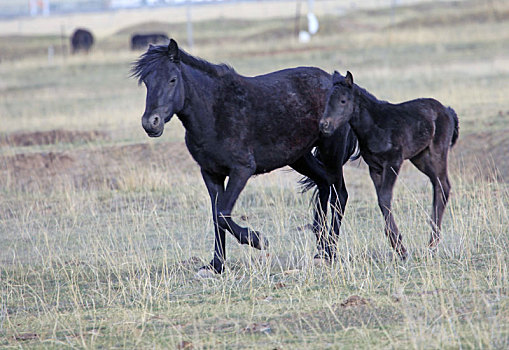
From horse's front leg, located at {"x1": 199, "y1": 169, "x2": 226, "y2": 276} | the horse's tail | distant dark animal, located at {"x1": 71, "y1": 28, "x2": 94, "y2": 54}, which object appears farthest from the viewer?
distant dark animal, located at {"x1": 71, "y1": 28, "x2": 94, "y2": 54}

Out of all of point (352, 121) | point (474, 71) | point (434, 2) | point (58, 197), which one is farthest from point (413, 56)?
point (434, 2)

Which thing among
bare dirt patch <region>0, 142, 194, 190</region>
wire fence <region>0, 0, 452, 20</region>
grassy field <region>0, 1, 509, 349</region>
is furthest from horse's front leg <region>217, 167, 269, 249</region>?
wire fence <region>0, 0, 452, 20</region>

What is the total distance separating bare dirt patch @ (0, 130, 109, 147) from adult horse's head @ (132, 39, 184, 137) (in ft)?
28.6

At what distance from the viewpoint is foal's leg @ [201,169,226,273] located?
7574mm

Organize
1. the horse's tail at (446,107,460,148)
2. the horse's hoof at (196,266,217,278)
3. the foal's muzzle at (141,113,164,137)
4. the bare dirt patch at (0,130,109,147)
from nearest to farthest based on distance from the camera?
the foal's muzzle at (141,113,164,137) < the horse's hoof at (196,266,217,278) < the horse's tail at (446,107,460,148) < the bare dirt patch at (0,130,109,147)

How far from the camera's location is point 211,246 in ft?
29.3

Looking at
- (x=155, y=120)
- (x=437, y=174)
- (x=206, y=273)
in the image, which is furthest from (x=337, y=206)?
(x=155, y=120)

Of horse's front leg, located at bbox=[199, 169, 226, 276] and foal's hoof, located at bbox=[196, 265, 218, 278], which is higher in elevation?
horse's front leg, located at bbox=[199, 169, 226, 276]

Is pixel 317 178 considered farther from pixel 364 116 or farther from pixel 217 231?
pixel 217 231

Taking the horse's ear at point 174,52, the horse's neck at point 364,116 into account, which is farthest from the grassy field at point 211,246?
the horse's ear at point 174,52

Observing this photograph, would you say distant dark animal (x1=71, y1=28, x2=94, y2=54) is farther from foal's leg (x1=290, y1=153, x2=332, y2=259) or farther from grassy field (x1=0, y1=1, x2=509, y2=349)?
foal's leg (x1=290, y1=153, x2=332, y2=259)

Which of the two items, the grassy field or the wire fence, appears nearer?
the grassy field

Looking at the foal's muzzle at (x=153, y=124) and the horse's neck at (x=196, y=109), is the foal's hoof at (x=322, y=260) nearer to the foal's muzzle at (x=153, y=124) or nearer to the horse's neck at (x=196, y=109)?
the horse's neck at (x=196, y=109)

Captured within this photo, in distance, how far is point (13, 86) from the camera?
28594mm
